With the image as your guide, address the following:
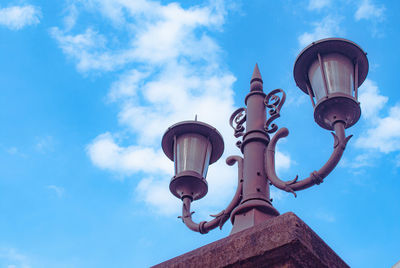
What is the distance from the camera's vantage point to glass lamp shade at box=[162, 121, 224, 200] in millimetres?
4000

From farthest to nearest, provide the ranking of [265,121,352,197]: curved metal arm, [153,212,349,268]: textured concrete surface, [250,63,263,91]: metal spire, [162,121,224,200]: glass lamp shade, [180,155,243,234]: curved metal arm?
[250,63,263,91]: metal spire
[162,121,224,200]: glass lamp shade
[180,155,243,234]: curved metal arm
[265,121,352,197]: curved metal arm
[153,212,349,268]: textured concrete surface

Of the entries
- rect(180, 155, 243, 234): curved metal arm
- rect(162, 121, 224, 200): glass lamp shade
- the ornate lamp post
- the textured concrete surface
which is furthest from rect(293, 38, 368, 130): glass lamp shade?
the textured concrete surface

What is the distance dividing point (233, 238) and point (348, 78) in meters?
1.87

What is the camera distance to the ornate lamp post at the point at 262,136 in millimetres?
3133

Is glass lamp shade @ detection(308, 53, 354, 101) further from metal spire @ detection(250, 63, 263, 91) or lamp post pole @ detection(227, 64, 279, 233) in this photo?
metal spire @ detection(250, 63, 263, 91)

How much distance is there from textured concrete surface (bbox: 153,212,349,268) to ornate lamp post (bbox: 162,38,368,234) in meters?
0.87

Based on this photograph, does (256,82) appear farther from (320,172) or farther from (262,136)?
(320,172)

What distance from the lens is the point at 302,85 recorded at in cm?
380

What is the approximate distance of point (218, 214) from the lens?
3514mm

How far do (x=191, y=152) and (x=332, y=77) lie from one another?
140 cm

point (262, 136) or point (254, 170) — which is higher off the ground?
point (262, 136)

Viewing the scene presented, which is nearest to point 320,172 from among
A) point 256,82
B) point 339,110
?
point 339,110

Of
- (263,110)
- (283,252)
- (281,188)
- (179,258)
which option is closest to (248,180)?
(281,188)

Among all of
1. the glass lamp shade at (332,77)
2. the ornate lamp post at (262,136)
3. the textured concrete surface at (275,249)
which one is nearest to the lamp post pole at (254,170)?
the ornate lamp post at (262,136)
